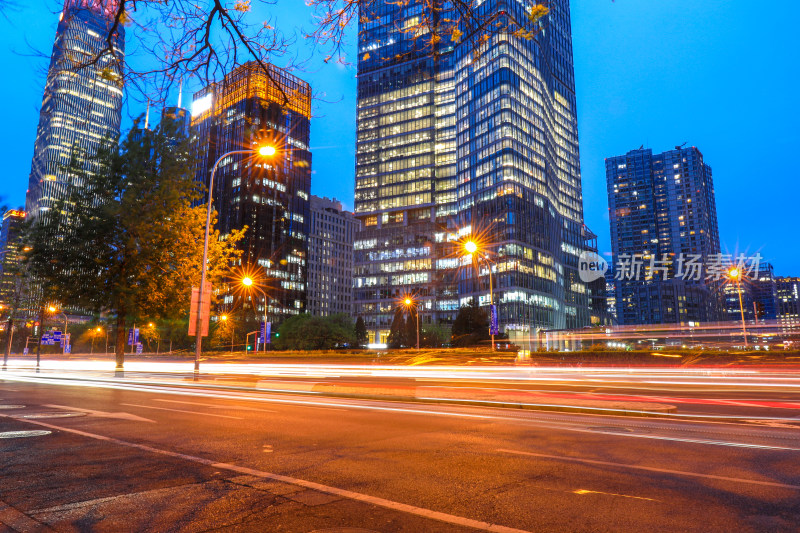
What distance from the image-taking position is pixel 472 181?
116m

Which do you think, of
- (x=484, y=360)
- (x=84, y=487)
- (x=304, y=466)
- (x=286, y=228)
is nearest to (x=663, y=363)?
(x=484, y=360)

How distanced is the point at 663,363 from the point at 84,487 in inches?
1374

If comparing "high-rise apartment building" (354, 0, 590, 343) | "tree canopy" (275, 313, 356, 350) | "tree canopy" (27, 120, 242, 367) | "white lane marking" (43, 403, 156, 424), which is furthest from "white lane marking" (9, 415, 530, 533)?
"high-rise apartment building" (354, 0, 590, 343)

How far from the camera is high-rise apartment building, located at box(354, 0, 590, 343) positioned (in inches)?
4257

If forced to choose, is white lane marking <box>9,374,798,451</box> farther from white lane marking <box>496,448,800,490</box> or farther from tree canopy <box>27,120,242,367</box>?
tree canopy <box>27,120,242,367</box>

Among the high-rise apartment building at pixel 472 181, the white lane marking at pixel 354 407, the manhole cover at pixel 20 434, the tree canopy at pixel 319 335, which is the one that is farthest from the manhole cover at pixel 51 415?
the high-rise apartment building at pixel 472 181

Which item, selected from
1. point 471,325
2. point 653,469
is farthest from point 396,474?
point 471,325

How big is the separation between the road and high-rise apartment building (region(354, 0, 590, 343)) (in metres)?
95.7

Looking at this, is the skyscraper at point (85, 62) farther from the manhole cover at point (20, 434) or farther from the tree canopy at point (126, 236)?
the tree canopy at point (126, 236)

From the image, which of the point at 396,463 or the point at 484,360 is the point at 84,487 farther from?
the point at 484,360

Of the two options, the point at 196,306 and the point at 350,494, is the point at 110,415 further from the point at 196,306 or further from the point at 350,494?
the point at 196,306

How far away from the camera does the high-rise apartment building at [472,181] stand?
355ft

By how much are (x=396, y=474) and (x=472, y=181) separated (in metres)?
113

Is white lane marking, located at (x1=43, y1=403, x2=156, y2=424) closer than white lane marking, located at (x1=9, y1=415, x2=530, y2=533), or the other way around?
white lane marking, located at (x1=9, y1=415, x2=530, y2=533)
